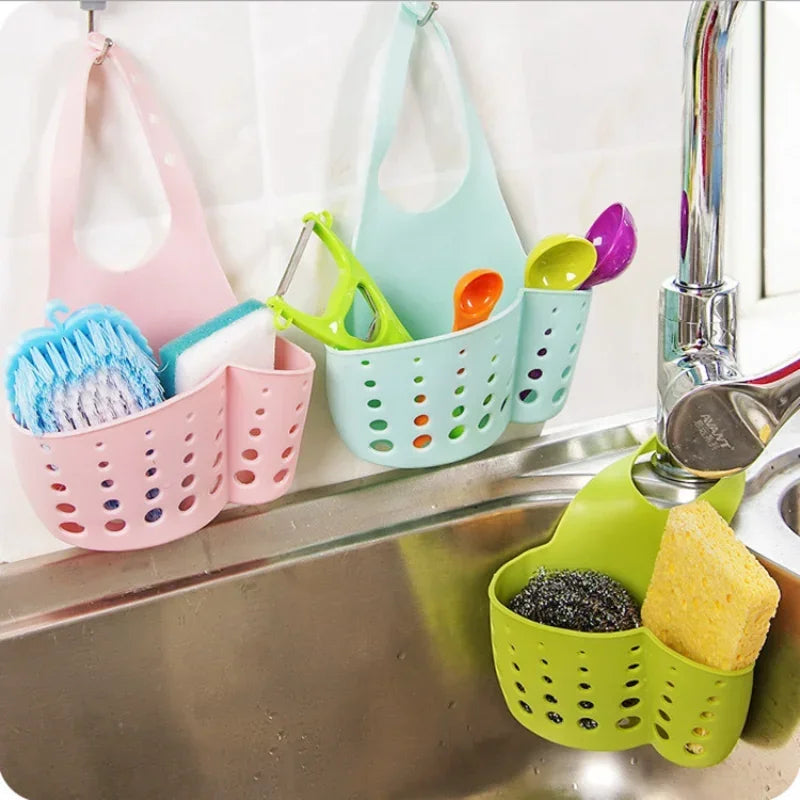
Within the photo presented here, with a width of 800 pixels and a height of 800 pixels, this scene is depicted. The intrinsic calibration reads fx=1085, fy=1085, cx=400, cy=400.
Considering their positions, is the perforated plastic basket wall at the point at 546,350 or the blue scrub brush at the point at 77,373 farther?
the perforated plastic basket wall at the point at 546,350

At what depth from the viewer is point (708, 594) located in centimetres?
67

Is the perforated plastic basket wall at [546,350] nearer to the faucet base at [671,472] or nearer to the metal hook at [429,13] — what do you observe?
the faucet base at [671,472]

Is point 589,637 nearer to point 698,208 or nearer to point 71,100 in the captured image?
point 698,208

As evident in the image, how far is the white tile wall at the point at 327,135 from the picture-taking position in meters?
0.71

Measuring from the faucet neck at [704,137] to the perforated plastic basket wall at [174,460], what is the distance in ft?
0.89

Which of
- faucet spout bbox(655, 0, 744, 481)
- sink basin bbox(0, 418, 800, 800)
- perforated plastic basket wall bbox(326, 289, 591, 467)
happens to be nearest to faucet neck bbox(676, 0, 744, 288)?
faucet spout bbox(655, 0, 744, 481)

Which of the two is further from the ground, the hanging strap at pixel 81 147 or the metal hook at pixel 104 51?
the metal hook at pixel 104 51

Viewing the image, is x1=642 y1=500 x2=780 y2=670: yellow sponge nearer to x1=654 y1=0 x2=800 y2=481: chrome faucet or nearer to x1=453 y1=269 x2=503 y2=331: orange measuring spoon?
x1=654 y1=0 x2=800 y2=481: chrome faucet

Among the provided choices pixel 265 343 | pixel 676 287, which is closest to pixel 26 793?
pixel 265 343

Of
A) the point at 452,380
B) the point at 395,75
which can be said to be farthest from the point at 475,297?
the point at 395,75

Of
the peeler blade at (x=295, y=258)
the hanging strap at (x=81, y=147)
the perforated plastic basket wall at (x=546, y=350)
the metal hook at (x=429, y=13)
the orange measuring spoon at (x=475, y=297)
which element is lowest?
the perforated plastic basket wall at (x=546, y=350)

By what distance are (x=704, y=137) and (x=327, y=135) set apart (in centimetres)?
26

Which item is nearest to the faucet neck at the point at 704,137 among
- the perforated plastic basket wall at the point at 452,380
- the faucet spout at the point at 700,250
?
the faucet spout at the point at 700,250

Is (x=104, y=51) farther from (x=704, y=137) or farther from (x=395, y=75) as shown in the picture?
(x=704, y=137)
